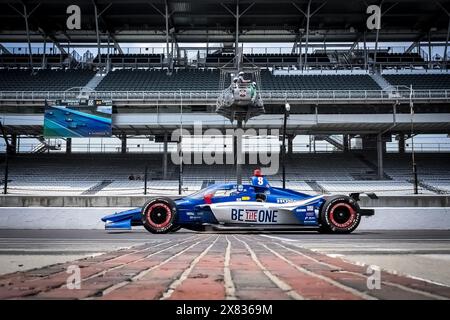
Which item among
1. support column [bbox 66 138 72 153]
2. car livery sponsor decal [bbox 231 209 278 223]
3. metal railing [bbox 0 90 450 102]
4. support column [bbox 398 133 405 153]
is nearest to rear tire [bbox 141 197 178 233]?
car livery sponsor decal [bbox 231 209 278 223]

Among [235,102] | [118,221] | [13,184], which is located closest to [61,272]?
[118,221]

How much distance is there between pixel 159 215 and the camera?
9.40 m

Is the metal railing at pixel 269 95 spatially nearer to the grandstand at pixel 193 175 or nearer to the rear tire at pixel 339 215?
the grandstand at pixel 193 175

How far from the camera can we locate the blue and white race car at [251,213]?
9344mm

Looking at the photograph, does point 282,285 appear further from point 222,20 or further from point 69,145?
point 69,145

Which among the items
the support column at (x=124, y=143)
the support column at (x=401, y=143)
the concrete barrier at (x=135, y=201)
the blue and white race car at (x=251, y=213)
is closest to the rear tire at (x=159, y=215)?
the blue and white race car at (x=251, y=213)

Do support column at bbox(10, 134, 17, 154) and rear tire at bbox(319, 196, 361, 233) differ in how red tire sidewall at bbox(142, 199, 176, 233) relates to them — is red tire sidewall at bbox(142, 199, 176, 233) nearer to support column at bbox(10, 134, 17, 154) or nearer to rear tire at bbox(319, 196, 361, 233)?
rear tire at bbox(319, 196, 361, 233)

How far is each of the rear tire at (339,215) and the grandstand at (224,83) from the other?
13.7 m

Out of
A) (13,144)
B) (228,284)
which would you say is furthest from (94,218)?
(13,144)

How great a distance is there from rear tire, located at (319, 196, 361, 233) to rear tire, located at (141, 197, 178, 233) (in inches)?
134

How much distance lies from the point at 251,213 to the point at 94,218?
543cm

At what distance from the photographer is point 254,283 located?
101 inches
